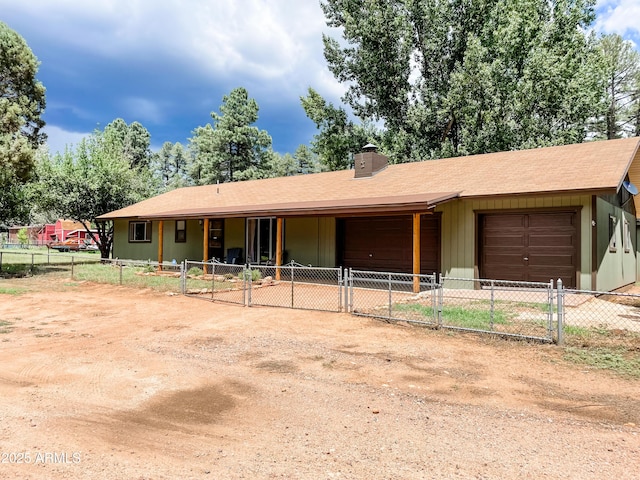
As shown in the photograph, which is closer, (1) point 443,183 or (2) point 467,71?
(1) point 443,183

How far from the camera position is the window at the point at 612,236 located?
1234 cm

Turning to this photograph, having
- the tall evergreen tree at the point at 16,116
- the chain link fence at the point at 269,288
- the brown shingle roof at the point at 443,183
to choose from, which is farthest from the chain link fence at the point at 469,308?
the tall evergreen tree at the point at 16,116

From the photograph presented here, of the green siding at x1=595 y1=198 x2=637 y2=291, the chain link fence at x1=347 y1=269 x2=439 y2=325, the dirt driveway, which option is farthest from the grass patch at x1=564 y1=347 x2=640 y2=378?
the green siding at x1=595 y1=198 x2=637 y2=291

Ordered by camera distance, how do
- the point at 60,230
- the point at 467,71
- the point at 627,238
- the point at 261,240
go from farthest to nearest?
the point at 60,230
the point at 467,71
the point at 261,240
the point at 627,238

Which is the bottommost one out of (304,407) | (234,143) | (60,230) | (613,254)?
(304,407)

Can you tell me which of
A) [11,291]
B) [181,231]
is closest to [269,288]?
[11,291]

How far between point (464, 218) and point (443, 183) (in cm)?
192

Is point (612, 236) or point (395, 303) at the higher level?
point (612, 236)

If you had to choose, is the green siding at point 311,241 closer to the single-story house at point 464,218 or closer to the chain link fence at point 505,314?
the single-story house at point 464,218

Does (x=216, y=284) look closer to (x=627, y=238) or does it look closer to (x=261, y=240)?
(x=261, y=240)

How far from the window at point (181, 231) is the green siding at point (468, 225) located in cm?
1310

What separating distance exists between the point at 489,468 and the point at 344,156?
29.2 metres

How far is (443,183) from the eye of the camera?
46.7 feet

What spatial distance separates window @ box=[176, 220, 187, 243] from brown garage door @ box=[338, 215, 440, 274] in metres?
8.97
